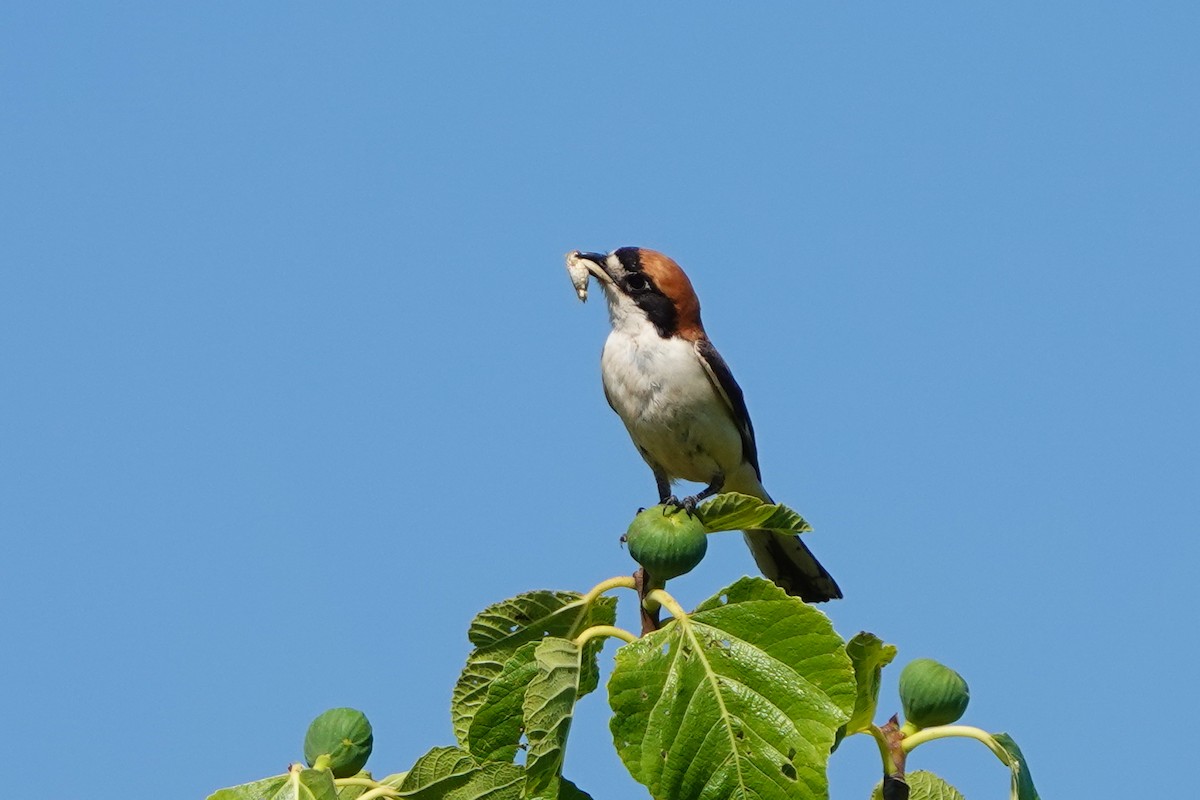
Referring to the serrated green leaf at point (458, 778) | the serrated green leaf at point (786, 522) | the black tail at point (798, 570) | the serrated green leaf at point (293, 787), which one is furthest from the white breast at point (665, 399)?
the serrated green leaf at point (293, 787)

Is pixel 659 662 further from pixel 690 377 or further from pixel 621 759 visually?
pixel 690 377

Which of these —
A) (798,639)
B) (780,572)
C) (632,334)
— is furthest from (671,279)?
(798,639)

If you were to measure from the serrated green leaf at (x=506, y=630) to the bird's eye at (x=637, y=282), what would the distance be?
3.70 metres

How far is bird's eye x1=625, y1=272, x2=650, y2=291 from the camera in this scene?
316 inches

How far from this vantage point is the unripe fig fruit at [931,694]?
13.8ft

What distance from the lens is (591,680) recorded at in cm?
437

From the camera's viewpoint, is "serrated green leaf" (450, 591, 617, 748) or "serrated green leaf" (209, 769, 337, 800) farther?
"serrated green leaf" (450, 591, 617, 748)

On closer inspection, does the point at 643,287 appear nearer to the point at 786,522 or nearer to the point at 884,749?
the point at 786,522

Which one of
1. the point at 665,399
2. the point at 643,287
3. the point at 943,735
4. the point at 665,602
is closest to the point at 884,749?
the point at 943,735

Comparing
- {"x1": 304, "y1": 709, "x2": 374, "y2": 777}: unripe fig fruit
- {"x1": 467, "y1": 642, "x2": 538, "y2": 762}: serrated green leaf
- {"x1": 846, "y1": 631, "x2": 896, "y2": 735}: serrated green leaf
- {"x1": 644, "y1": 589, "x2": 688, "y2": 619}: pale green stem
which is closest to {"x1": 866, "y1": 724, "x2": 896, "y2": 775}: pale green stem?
{"x1": 846, "y1": 631, "x2": 896, "y2": 735}: serrated green leaf

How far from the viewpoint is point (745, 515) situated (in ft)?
14.6

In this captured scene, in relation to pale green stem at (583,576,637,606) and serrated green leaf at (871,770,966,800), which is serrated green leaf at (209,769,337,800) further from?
serrated green leaf at (871,770,966,800)

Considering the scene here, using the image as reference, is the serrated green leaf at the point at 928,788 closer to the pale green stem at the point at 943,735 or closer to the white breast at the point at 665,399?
the pale green stem at the point at 943,735

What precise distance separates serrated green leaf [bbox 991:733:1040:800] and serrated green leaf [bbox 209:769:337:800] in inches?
76.0
